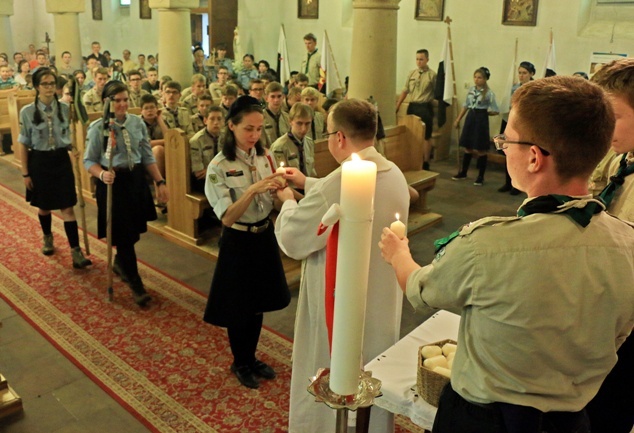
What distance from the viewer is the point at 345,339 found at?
1101 mm

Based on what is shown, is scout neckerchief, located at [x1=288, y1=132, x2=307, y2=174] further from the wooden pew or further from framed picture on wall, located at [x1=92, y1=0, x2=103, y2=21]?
framed picture on wall, located at [x1=92, y1=0, x2=103, y2=21]

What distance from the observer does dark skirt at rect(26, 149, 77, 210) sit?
5074mm

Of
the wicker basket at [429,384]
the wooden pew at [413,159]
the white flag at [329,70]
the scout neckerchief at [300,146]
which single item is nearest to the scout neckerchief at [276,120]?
the wooden pew at [413,159]

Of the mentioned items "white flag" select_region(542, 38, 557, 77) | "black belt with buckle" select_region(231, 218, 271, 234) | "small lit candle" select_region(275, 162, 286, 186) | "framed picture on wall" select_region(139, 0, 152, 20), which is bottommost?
"black belt with buckle" select_region(231, 218, 271, 234)

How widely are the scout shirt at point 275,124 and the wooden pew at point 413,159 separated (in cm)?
113

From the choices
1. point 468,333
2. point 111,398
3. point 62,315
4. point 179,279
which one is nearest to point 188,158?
point 179,279

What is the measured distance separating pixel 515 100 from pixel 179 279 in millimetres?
4251

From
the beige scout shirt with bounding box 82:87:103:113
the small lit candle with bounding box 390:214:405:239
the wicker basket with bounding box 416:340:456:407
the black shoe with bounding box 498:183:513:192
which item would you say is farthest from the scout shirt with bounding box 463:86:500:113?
the small lit candle with bounding box 390:214:405:239

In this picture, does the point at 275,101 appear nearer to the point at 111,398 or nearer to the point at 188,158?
the point at 188,158

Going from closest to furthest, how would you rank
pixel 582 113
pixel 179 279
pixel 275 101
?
pixel 582 113
pixel 179 279
pixel 275 101

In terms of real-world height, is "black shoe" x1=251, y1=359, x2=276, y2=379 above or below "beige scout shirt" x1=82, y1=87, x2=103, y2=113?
below

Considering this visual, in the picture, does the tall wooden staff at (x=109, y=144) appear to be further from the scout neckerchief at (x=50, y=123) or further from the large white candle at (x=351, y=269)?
the large white candle at (x=351, y=269)

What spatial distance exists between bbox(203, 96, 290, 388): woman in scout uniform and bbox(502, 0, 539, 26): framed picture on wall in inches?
315

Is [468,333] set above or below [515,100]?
below
